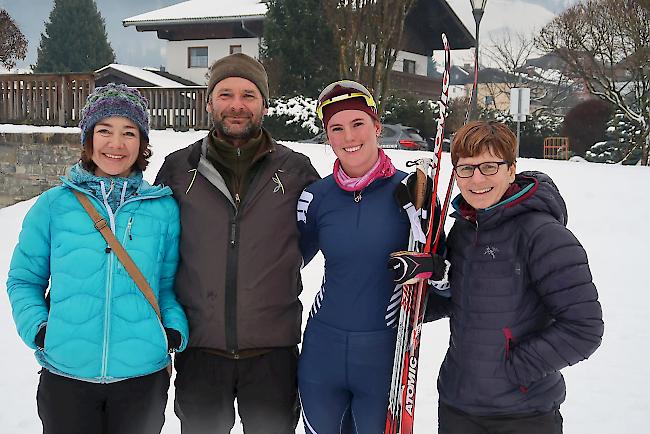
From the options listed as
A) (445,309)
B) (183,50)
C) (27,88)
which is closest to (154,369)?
(445,309)

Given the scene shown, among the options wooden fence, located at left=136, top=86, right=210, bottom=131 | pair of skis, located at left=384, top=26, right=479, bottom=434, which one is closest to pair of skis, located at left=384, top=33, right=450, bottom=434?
pair of skis, located at left=384, top=26, right=479, bottom=434

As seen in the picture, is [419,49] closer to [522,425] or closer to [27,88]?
[27,88]

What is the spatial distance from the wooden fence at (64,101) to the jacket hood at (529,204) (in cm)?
1046

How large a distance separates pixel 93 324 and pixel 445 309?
140cm

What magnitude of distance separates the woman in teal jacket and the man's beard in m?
0.40

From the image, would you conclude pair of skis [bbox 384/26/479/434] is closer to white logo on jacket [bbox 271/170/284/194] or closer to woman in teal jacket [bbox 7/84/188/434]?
white logo on jacket [bbox 271/170/284/194]

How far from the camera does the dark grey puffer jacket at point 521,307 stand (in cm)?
200

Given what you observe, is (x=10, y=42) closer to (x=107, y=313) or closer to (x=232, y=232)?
(x=232, y=232)

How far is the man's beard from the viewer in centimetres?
263

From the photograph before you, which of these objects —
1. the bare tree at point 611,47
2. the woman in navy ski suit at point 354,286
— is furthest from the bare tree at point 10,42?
the woman in navy ski suit at point 354,286

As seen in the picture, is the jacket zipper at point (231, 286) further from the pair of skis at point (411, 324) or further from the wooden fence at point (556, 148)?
the wooden fence at point (556, 148)

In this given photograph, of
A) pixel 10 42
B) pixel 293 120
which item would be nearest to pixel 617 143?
pixel 293 120

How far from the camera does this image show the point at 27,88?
41.2 feet

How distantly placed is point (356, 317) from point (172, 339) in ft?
2.47
